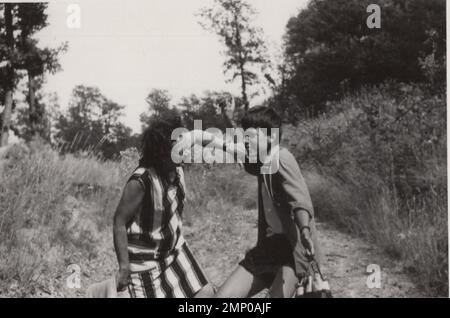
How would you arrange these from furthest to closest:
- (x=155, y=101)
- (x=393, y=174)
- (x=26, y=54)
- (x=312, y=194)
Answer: (x=26, y=54) → (x=312, y=194) → (x=393, y=174) → (x=155, y=101)

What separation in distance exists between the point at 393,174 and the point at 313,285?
6.76 ft

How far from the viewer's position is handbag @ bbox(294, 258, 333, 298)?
228cm

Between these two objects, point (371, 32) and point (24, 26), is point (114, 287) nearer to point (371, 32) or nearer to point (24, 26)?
point (24, 26)

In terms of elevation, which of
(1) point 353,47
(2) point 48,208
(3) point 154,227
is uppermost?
(1) point 353,47

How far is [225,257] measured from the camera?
427cm

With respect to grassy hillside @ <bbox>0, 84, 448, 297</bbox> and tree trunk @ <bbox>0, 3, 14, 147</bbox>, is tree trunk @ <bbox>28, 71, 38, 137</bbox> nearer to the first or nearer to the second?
tree trunk @ <bbox>0, 3, 14, 147</bbox>

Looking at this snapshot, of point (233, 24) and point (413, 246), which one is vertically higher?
point (233, 24)

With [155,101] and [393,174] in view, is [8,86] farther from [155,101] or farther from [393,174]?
[393,174]

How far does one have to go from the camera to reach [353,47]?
5531 mm

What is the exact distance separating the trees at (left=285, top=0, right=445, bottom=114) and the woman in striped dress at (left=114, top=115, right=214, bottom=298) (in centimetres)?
246

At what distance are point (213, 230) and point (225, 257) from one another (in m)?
0.48

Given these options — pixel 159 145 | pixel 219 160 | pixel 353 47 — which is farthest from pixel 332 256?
pixel 353 47

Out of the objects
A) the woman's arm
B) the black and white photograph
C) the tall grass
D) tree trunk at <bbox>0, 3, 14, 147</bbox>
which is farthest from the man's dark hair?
tree trunk at <bbox>0, 3, 14, 147</bbox>
